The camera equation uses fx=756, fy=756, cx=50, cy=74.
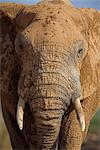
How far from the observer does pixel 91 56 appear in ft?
15.7

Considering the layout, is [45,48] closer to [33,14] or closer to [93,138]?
[33,14]

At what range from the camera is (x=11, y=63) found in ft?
15.8

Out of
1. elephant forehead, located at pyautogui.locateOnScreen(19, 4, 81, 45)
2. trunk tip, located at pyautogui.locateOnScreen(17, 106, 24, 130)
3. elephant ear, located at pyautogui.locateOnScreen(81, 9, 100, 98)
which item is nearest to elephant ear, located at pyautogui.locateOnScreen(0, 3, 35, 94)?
elephant forehead, located at pyautogui.locateOnScreen(19, 4, 81, 45)

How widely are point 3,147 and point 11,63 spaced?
15.0 feet

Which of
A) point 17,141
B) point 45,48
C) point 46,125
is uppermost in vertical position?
point 45,48

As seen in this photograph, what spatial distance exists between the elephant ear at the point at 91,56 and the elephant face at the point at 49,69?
0.19 metres

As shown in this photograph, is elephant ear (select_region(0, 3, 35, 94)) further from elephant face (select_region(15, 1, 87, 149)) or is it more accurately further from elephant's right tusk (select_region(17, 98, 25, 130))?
elephant's right tusk (select_region(17, 98, 25, 130))

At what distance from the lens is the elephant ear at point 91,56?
4.73m

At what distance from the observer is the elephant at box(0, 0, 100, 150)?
166 inches

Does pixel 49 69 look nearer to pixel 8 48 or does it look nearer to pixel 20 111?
pixel 20 111

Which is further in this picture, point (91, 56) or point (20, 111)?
point (91, 56)

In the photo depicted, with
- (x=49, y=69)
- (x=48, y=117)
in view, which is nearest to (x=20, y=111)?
(x=48, y=117)

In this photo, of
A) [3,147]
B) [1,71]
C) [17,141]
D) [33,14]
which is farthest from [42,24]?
[3,147]

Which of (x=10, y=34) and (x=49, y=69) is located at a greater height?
(x=10, y=34)
